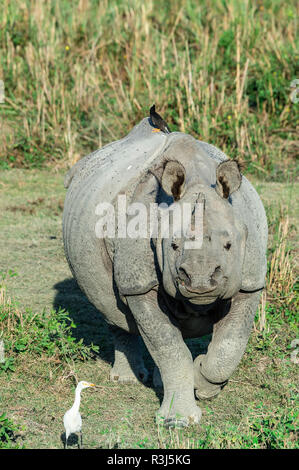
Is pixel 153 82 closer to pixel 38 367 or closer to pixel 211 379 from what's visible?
pixel 38 367

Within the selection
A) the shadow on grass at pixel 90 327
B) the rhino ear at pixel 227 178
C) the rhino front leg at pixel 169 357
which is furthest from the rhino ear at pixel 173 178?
the shadow on grass at pixel 90 327

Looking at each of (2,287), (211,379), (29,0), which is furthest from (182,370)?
(29,0)

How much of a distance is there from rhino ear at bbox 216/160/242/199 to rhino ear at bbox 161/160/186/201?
6.4 inches

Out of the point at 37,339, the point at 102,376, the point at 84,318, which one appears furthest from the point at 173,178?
the point at 84,318

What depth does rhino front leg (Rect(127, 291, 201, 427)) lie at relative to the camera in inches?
168

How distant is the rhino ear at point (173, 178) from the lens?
12.3ft

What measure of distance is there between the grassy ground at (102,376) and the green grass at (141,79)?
236 centimetres

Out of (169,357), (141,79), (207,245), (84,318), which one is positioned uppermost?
(207,245)

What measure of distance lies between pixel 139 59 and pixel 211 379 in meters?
7.14

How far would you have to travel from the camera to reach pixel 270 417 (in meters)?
4.41

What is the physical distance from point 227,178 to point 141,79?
7008mm

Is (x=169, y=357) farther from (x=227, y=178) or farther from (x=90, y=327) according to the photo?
(x=90, y=327)

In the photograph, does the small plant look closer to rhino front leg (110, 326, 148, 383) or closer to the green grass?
rhino front leg (110, 326, 148, 383)

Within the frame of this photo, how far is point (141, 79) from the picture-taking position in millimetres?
10539
